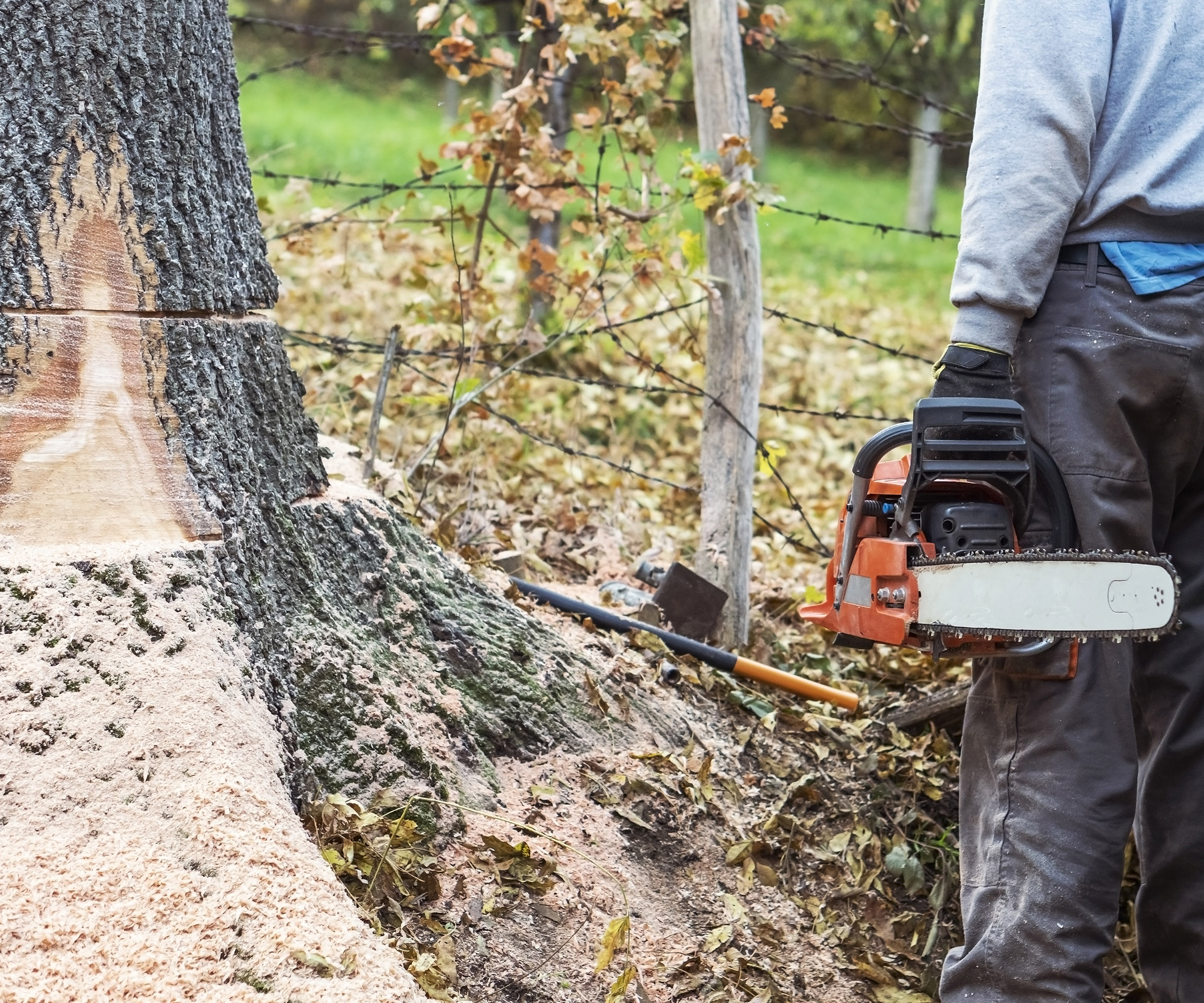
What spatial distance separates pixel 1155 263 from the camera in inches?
73.0

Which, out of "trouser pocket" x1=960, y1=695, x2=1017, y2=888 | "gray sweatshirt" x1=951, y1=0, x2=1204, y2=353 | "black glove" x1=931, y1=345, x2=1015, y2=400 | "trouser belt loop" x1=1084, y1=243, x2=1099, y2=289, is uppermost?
"gray sweatshirt" x1=951, y1=0, x2=1204, y2=353

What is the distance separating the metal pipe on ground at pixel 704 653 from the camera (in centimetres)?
286

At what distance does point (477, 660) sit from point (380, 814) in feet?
1.49

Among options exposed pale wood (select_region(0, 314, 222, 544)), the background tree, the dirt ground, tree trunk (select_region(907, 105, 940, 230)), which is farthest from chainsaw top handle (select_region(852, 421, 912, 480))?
tree trunk (select_region(907, 105, 940, 230))

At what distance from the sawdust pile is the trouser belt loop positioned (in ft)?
5.18

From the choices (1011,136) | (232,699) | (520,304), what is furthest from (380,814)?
(520,304)

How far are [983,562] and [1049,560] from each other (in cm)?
10

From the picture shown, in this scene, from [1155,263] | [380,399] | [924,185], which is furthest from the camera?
[924,185]

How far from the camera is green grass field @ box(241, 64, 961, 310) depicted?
38.6ft

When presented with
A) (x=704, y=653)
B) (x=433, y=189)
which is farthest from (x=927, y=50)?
(x=704, y=653)

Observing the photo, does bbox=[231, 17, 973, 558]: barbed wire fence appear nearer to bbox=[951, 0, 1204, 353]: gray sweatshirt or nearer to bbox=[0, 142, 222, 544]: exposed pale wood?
bbox=[951, 0, 1204, 353]: gray sweatshirt

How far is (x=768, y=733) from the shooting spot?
2.81 metres

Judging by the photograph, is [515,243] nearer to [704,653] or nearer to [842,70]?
[842,70]

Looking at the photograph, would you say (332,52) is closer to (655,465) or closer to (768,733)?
(655,465)
